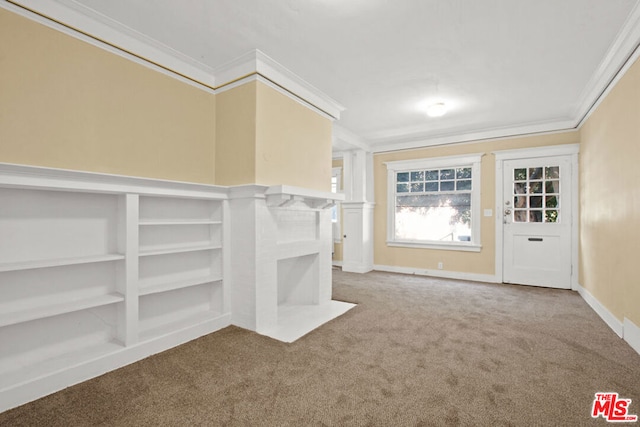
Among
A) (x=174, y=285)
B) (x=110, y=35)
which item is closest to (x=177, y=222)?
(x=174, y=285)

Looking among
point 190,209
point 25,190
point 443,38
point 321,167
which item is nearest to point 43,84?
point 25,190

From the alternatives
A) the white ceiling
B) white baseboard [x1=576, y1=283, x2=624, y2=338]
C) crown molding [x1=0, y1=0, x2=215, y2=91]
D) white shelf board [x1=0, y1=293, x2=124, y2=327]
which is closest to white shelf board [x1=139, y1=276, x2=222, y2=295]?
white shelf board [x1=0, y1=293, x2=124, y2=327]

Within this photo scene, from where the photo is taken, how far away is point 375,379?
6.77 feet

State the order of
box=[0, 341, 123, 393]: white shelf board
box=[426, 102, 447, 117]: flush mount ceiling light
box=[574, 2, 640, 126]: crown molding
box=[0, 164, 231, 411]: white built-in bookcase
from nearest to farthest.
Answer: box=[0, 341, 123, 393]: white shelf board → box=[0, 164, 231, 411]: white built-in bookcase → box=[574, 2, 640, 126]: crown molding → box=[426, 102, 447, 117]: flush mount ceiling light

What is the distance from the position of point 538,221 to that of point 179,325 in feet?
17.1

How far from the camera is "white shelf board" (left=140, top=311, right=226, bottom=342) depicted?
99.6 inches

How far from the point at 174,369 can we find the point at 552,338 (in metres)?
3.22

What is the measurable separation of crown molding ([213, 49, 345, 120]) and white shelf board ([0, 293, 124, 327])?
2.24 m

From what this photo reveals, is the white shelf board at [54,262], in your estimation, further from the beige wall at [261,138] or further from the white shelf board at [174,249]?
the beige wall at [261,138]

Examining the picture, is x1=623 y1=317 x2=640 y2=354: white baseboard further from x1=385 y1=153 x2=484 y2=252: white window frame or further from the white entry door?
x1=385 y1=153 x2=484 y2=252: white window frame

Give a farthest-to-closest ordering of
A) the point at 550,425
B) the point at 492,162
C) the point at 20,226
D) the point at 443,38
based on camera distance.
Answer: the point at 492,162 < the point at 443,38 < the point at 20,226 < the point at 550,425

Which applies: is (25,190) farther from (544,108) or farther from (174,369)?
(544,108)

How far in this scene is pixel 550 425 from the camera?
1.62 m

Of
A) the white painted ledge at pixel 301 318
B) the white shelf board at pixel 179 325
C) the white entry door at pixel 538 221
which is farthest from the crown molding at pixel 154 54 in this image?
the white entry door at pixel 538 221
